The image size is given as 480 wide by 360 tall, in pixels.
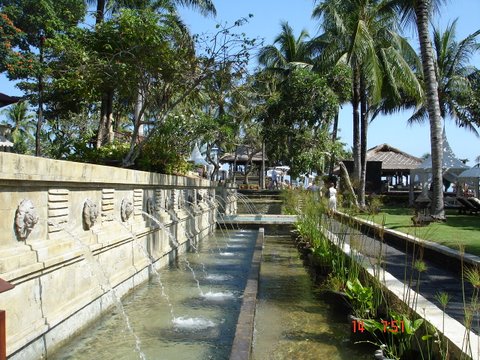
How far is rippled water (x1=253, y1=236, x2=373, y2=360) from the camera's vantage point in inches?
204

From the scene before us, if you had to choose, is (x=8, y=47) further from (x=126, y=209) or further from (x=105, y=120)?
(x=126, y=209)

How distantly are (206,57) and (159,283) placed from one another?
6561mm

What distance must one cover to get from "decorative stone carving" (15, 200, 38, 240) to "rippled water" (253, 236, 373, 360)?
254cm

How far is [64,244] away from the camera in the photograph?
541cm

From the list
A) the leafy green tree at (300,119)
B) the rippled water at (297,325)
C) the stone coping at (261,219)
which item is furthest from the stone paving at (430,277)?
the leafy green tree at (300,119)

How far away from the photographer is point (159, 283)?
8.69m

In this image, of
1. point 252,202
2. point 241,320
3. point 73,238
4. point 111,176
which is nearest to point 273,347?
point 241,320

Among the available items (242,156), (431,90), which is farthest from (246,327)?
(242,156)

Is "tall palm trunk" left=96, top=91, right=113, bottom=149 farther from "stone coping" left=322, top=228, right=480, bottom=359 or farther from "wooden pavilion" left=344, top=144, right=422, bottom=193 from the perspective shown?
"wooden pavilion" left=344, top=144, right=422, bottom=193

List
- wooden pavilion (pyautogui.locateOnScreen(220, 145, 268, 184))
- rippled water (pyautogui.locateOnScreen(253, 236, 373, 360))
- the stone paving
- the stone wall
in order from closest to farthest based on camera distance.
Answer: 1. the stone wall
2. rippled water (pyautogui.locateOnScreen(253, 236, 373, 360))
3. the stone paving
4. wooden pavilion (pyautogui.locateOnScreen(220, 145, 268, 184))

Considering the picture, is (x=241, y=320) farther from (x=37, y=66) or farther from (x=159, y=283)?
(x=37, y=66)

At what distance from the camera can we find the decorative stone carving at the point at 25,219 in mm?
4535

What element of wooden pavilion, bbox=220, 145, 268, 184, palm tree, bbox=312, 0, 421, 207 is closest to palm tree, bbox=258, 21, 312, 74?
palm tree, bbox=312, 0, 421, 207

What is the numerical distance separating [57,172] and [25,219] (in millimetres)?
750
